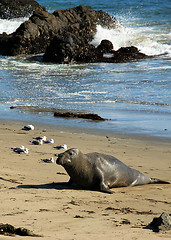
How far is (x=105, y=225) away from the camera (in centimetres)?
365

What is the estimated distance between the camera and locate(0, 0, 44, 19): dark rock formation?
34719mm

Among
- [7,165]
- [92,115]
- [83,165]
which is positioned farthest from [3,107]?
[83,165]

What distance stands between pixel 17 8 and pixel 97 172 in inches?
1263

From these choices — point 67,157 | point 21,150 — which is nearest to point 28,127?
point 21,150

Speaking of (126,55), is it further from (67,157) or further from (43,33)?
(67,157)

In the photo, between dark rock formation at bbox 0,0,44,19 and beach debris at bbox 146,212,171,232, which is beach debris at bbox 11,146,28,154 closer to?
beach debris at bbox 146,212,171,232

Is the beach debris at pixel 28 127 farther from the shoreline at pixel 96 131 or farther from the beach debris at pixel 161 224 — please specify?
the beach debris at pixel 161 224

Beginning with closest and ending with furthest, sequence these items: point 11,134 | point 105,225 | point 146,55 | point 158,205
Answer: point 105,225 → point 158,205 → point 11,134 → point 146,55

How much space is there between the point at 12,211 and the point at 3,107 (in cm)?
704

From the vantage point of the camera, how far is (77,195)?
191 inches

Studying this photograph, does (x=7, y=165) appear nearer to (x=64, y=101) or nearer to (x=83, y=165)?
(x=83, y=165)

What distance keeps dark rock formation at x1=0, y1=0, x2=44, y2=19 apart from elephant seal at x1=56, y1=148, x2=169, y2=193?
101ft

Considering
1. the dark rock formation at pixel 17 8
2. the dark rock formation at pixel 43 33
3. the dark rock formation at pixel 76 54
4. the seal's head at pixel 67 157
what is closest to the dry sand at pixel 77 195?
the seal's head at pixel 67 157

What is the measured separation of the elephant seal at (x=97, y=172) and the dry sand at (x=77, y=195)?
13cm
